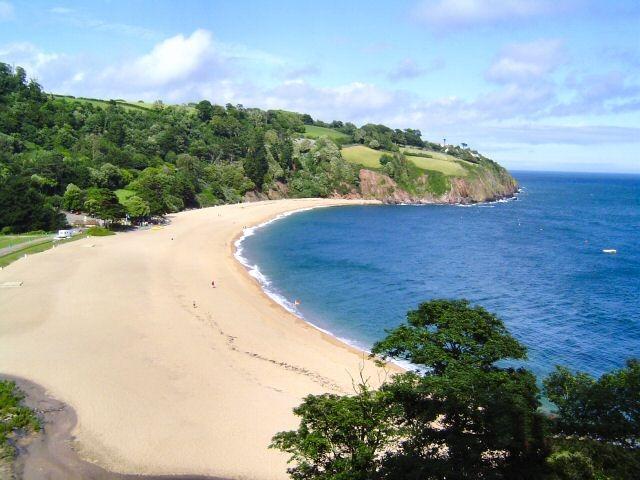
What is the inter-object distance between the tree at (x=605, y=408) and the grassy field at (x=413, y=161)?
12612 cm

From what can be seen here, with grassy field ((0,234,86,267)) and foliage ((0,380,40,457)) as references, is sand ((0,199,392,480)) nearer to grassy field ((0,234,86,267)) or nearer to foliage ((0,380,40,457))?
foliage ((0,380,40,457))

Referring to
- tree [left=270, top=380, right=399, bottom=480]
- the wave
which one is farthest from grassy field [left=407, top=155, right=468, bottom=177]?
tree [left=270, top=380, right=399, bottom=480]

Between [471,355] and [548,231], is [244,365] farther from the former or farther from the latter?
[548,231]

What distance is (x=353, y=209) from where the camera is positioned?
115 m

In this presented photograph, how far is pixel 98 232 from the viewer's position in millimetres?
63469

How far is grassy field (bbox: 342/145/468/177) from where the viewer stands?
460 feet

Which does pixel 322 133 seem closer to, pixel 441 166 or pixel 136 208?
pixel 441 166

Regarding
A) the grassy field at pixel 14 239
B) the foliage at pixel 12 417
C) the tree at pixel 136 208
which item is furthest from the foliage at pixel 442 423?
the tree at pixel 136 208

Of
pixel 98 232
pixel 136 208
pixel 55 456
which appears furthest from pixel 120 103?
pixel 55 456

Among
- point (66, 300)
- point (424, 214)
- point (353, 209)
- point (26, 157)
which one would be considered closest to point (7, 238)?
point (66, 300)

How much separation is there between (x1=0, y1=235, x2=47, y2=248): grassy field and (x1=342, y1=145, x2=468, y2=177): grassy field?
95915mm

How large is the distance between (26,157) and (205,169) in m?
35.7

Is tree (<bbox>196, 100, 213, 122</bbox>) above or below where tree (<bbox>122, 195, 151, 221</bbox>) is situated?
above

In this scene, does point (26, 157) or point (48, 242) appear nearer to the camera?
point (48, 242)
